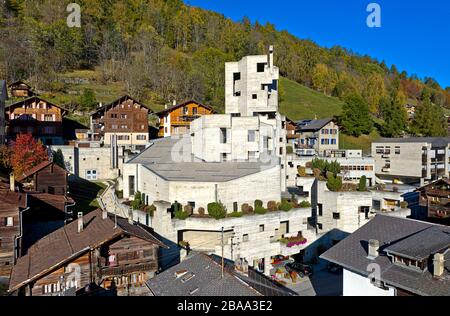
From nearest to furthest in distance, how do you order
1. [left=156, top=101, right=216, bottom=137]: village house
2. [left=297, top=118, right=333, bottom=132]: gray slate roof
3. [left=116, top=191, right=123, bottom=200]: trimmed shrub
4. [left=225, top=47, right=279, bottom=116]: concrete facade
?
[left=116, top=191, right=123, bottom=200]: trimmed shrub, [left=225, top=47, right=279, bottom=116]: concrete facade, [left=156, top=101, right=216, bottom=137]: village house, [left=297, top=118, right=333, bottom=132]: gray slate roof

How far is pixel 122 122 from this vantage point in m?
61.0

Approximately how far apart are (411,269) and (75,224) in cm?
2067

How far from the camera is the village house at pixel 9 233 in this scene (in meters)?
24.0

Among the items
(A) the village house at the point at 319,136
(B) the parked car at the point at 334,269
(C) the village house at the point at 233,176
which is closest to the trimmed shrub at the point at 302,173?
(C) the village house at the point at 233,176

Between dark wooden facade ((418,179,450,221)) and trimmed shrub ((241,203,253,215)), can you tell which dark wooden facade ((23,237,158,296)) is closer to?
trimmed shrub ((241,203,253,215))

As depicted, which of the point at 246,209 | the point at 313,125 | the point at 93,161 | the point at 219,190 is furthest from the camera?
the point at 313,125

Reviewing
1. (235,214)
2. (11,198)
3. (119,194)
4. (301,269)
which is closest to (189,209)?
(235,214)

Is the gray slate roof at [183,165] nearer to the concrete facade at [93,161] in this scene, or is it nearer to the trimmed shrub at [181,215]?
the trimmed shrub at [181,215]

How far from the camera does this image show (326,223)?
37.1m

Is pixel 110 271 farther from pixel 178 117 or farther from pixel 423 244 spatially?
pixel 178 117

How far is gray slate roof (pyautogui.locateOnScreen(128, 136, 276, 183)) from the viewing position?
34.3 meters

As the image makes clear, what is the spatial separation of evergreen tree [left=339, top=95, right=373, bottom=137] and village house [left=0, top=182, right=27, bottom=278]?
72.0 m

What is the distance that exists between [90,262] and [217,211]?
11912 mm

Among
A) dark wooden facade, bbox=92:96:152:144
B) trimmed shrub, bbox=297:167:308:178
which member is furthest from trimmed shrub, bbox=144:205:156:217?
dark wooden facade, bbox=92:96:152:144
